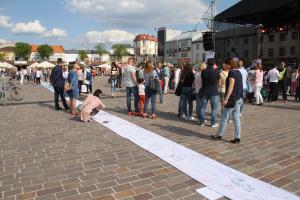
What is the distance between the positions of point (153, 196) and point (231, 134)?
369 cm

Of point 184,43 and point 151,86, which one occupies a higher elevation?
point 184,43

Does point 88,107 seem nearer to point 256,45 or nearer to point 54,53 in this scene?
point 256,45

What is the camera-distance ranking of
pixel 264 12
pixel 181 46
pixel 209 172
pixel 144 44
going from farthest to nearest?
pixel 144 44
pixel 181 46
pixel 264 12
pixel 209 172

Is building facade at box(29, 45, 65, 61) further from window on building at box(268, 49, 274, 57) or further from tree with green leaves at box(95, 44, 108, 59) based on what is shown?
window on building at box(268, 49, 274, 57)

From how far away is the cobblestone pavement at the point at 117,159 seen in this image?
3967 mm

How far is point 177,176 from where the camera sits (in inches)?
174

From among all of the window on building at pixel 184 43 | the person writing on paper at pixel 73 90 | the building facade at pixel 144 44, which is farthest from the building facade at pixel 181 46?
the person writing on paper at pixel 73 90

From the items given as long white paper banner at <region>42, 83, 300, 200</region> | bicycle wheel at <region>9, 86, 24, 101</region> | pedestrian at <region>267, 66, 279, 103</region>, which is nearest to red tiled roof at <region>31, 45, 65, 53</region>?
bicycle wheel at <region>9, 86, 24, 101</region>

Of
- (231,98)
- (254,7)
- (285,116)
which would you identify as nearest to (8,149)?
(231,98)

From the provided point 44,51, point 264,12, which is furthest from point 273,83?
point 44,51

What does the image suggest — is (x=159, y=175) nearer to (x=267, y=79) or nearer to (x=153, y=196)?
(x=153, y=196)

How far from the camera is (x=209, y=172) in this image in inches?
179

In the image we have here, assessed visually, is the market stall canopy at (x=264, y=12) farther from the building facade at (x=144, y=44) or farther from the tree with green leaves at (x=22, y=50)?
the tree with green leaves at (x=22, y=50)

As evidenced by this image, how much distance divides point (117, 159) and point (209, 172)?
1.57m
